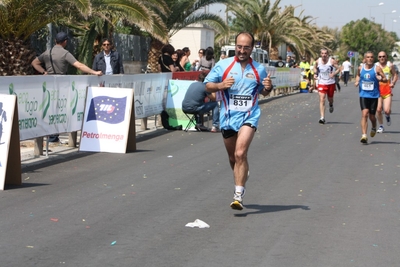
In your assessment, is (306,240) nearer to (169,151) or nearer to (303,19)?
(169,151)

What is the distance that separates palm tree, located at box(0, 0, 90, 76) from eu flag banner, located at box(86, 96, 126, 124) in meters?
4.20

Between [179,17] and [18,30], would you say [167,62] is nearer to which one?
[18,30]

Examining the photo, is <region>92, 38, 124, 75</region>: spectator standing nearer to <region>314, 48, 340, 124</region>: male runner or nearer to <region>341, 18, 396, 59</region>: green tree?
<region>314, 48, 340, 124</region>: male runner

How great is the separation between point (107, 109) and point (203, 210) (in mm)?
5884

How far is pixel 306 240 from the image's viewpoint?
751 centimetres

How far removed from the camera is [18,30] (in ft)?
59.9

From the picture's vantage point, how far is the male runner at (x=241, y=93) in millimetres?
8766

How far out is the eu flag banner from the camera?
14.4 meters

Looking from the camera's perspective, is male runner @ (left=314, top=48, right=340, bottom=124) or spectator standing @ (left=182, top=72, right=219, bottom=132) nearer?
spectator standing @ (left=182, top=72, right=219, bottom=132)

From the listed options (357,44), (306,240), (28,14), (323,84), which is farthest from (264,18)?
(357,44)

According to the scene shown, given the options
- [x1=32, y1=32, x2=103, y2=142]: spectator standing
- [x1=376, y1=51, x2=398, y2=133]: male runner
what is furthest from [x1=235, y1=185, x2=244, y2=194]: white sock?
[x1=376, y1=51, x2=398, y2=133]: male runner

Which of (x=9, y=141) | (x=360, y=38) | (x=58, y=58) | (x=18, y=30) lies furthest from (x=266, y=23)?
(x=360, y=38)

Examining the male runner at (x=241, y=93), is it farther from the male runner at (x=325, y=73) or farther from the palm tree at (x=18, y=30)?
the male runner at (x=325, y=73)

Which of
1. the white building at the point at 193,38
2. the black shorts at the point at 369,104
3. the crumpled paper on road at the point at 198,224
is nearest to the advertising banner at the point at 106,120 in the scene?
the black shorts at the point at 369,104
